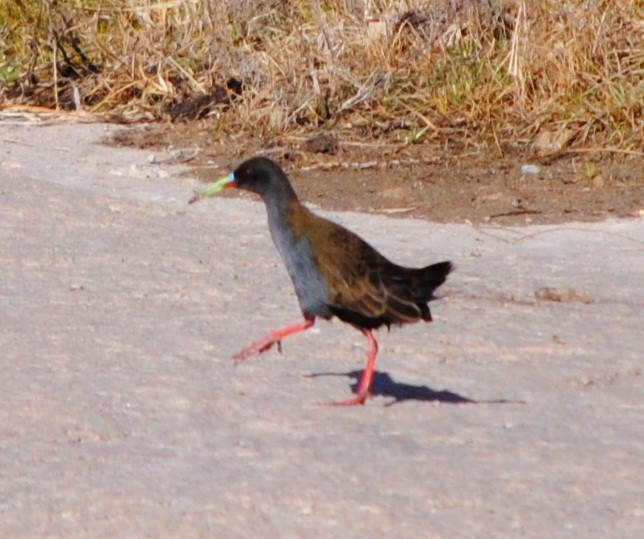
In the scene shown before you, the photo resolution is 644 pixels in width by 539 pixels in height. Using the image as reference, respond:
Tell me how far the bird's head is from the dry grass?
471 centimetres

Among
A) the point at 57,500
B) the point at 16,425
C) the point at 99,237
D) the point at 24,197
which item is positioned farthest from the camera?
the point at 24,197

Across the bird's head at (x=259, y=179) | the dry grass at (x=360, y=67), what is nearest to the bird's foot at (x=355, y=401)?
the bird's head at (x=259, y=179)

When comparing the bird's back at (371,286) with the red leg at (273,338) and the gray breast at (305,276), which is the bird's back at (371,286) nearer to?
the gray breast at (305,276)

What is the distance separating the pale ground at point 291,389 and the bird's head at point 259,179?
0.67 meters

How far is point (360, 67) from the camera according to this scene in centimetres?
1151

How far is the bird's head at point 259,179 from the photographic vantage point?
18.6 feet

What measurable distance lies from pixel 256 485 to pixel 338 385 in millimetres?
1282

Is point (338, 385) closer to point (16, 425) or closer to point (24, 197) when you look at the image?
point (16, 425)

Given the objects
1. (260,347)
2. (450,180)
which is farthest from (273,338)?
(450,180)

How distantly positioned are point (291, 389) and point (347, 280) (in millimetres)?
464

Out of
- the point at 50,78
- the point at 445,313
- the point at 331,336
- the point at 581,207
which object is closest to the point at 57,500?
the point at 331,336

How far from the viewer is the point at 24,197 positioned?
866 cm

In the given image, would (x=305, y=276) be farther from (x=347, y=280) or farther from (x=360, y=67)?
(x=360, y=67)

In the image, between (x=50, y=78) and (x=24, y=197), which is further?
(x=50, y=78)
